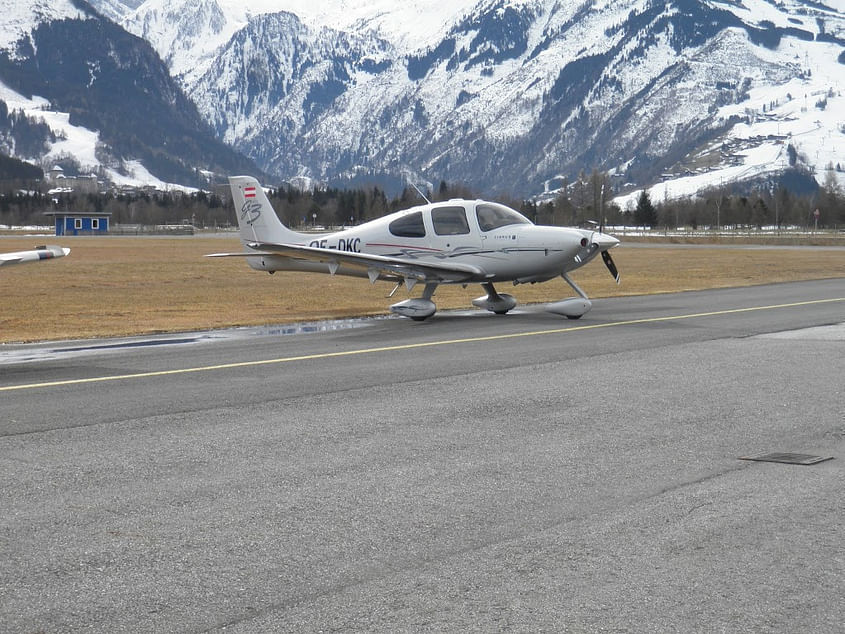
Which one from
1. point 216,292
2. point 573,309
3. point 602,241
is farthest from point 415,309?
point 216,292

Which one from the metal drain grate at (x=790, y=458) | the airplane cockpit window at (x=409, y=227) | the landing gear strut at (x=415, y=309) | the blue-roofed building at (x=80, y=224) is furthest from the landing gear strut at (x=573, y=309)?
the blue-roofed building at (x=80, y=224)

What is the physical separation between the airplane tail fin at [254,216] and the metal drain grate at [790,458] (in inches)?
668

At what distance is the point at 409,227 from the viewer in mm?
21859

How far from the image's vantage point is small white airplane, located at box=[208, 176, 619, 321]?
20.8 meters

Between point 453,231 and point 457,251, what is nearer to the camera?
point 457,251

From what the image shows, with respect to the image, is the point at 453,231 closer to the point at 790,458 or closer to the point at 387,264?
the point at 387,264

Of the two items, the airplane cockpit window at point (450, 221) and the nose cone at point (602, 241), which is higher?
the airplane cockpit window at point (450, 221)

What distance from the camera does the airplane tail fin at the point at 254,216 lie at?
24.2 meters

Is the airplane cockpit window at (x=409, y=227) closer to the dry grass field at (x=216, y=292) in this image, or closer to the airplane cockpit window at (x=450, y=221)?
the airplane cockpit window at (x=450, y=221)

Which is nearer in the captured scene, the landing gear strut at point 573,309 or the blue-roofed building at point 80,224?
the landing gear strut at point 573,309

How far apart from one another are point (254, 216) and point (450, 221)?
5.04m

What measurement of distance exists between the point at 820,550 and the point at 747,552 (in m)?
0.42

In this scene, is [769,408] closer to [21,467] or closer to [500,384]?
[500,384]

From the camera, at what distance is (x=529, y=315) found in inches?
870
